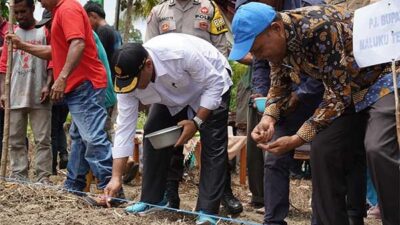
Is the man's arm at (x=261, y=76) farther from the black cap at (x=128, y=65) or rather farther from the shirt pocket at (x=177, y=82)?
the black cap at (x=128, y=65)

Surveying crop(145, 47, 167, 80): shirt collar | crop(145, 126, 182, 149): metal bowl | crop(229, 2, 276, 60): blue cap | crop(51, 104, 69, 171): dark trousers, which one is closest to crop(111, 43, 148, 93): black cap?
crop(145, 47, 167, 80): shirt collar

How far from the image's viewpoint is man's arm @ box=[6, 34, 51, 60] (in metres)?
4.77

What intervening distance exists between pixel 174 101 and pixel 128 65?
55 cm

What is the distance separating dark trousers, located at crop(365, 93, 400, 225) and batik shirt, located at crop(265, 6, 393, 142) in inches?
10.0

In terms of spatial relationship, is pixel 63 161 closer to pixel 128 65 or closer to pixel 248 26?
pixel 128 65

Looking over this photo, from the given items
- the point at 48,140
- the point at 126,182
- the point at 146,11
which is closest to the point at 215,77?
the point at 48,140

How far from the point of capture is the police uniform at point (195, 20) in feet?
16.0

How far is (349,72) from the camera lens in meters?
3.04

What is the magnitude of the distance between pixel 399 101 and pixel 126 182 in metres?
3.59

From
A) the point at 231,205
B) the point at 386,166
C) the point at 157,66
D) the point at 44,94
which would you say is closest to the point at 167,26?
the point at 44,94

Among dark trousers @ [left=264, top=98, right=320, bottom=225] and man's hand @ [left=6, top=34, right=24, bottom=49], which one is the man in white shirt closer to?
dark trousers @ [left=264, top=98, right=320, bottom=225]

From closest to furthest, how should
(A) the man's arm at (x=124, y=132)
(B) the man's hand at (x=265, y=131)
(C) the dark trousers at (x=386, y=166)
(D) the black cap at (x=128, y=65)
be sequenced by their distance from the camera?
(C) the dark trousers at (x=386, y=166)
(B) the man's hand at (x=265, y=131)
(D) the black cap at (x=128, y=65)
(A) the man's arm at (x=124, y=132)

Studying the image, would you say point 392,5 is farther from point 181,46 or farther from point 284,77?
point 181,46

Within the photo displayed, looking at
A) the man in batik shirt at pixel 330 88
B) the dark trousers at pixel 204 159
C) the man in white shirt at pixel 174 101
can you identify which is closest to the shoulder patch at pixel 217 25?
the man in white shirt at pixel 174 101
